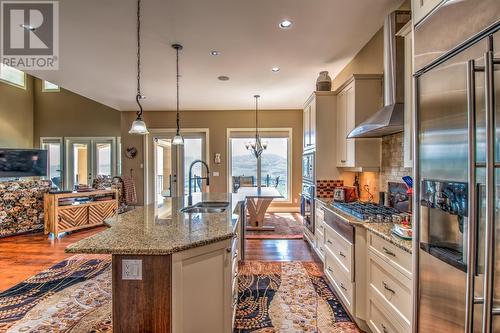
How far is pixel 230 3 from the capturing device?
259 centimetres

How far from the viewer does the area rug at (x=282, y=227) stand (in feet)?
15.9

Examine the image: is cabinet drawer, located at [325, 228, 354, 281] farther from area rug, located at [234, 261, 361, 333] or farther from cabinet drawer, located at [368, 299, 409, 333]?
area rug, located at [234, 261, 361, 333]

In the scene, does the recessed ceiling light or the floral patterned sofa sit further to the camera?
the floral patterned sofa

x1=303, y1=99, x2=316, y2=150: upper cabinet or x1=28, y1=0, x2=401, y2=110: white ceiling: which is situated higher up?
x1=28, y1=0, x2=401, y2=110: white ceiling

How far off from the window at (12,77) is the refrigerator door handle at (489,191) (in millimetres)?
10492

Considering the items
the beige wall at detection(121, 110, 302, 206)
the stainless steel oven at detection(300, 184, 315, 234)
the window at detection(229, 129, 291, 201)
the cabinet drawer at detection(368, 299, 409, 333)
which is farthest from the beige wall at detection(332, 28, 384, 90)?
the window at detection(229, 129, 291, 201)

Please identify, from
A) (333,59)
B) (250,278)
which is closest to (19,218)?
(250,278)

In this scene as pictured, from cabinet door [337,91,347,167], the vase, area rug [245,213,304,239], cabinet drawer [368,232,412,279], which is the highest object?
the vase

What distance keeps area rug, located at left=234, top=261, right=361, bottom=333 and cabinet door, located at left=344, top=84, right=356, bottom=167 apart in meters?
1.52

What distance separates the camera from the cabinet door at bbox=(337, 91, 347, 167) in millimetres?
3438

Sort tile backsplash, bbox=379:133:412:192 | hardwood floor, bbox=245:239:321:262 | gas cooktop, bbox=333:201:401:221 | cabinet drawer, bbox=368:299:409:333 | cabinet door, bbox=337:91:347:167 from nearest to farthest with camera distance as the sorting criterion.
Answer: cabinet drawer, bbox=368:299:409:333 → gas cooktop, bbox=333:201:401:221 → tile backsplash, bbox=379:133:412:192 → cabinet door, bbox=337:91:347:167 → hardwood floor, bbox=245:239:321:262

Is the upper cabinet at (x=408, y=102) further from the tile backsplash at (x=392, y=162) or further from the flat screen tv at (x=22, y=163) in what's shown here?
the flat screen tv at (x=22, y=163)

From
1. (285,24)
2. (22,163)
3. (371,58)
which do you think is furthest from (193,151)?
(371,58)

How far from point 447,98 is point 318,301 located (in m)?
2.26
